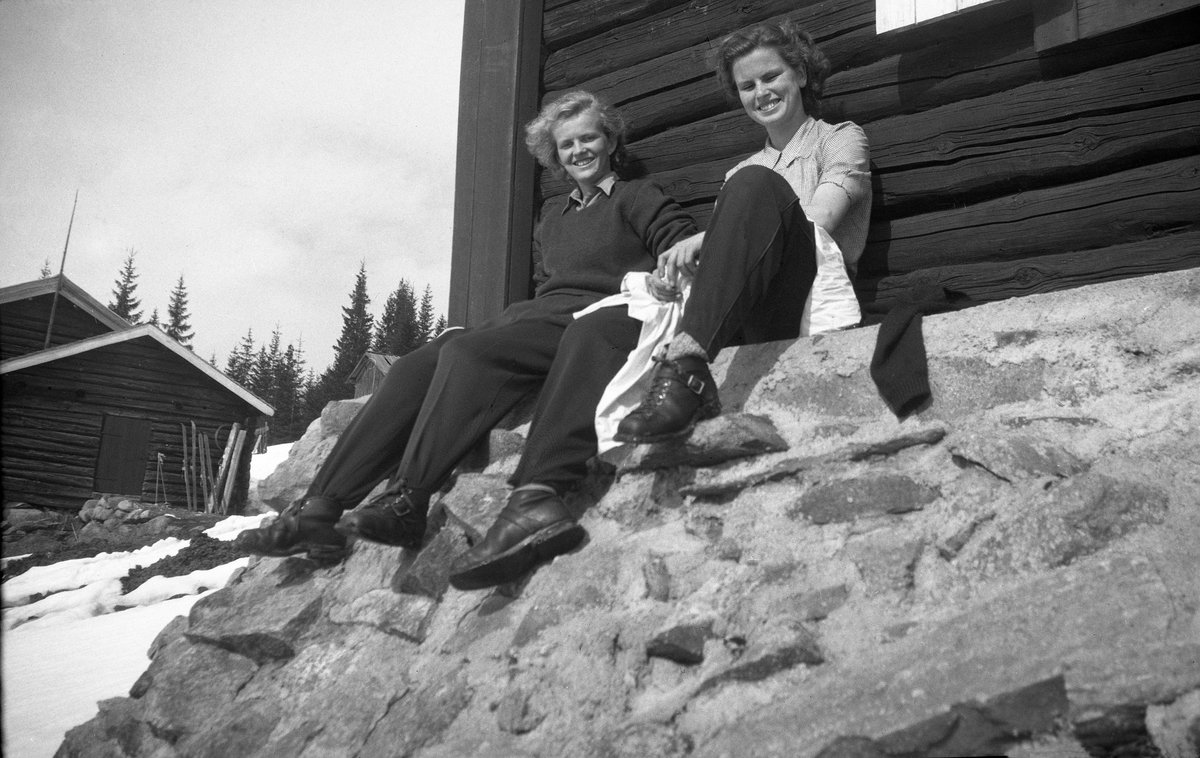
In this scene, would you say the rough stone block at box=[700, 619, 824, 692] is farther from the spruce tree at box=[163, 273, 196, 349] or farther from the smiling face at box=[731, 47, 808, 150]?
the spruce tree at box=[163, 273, 196, 349]

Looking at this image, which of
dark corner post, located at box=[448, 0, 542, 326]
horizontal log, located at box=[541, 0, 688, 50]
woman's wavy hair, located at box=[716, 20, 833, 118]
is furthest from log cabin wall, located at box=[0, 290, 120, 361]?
woman's wavy hair, located at box=[716, 20, 833, 118]

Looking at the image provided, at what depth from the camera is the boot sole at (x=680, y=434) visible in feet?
7.01

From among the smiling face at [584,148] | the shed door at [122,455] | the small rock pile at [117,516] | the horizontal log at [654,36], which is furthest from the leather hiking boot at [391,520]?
the shed door at [122,455]

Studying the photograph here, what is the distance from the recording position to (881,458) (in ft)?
6.95

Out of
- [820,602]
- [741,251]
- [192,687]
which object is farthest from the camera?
[192,687]

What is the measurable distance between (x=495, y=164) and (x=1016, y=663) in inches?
122

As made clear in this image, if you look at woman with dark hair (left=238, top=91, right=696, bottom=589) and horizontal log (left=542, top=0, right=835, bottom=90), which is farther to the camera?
horizontal log (left=542, top=0, right=835, bottom=90)

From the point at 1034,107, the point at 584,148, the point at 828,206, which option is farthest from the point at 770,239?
the point at 1034,107

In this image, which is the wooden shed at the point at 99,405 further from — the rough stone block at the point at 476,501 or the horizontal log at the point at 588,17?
the rough stone block at the point at 476,501

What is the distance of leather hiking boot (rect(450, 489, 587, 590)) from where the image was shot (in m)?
2.14

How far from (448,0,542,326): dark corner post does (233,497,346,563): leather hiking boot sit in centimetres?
146

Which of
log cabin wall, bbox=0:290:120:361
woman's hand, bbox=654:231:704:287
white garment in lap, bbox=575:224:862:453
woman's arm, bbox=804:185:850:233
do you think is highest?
log cabin wall, bbox=0:290:120:361

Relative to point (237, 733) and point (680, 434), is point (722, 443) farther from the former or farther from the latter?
point (237, 733)

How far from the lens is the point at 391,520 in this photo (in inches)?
95.1
